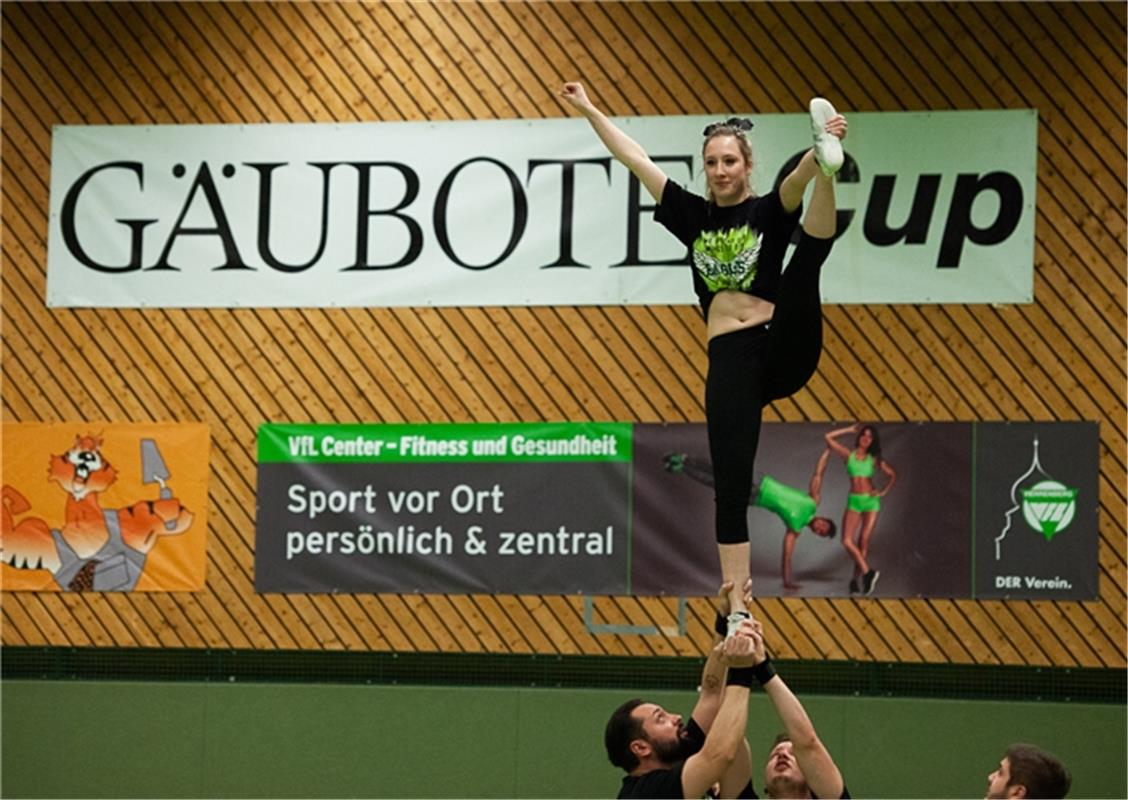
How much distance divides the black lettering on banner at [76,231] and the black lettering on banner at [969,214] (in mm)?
4359

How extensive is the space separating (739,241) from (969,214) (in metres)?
4.24

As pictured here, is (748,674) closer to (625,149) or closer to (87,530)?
(625,149)

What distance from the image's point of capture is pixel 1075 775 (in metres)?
7.91

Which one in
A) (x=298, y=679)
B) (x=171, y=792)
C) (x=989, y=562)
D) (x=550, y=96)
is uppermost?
(x=550, y=96)

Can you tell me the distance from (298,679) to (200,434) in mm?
1442

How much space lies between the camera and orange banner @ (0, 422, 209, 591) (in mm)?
8562

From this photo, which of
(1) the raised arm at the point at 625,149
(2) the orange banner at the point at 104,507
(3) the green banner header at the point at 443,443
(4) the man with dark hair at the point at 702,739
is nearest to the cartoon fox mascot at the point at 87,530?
(2) the orange banner at the point at 104,507

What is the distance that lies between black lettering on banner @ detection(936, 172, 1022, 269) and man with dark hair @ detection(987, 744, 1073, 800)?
4315 millimetres

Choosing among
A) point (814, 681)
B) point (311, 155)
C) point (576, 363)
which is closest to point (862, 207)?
point (576, 363)

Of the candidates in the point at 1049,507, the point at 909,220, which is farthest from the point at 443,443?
the point at 1049,507

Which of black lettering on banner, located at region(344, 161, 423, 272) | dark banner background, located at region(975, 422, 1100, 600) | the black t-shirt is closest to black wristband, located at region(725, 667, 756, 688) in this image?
the black t-shirt

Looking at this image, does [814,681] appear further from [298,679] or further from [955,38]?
[955,38]

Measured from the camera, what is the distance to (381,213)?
8.59 metres

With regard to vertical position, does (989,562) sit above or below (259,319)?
below
